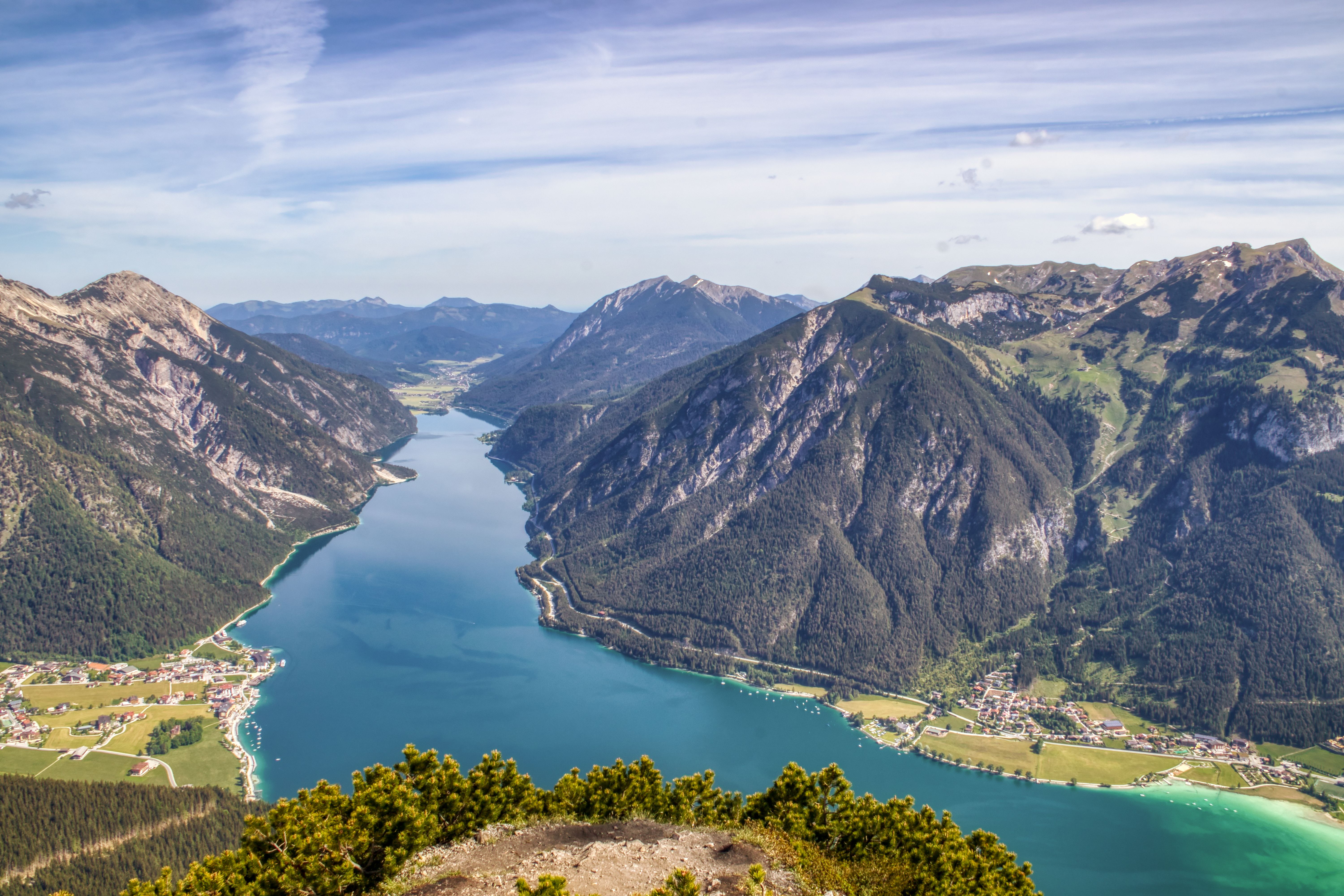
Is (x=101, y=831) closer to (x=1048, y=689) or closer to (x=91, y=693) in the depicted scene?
(x=91, y=693)

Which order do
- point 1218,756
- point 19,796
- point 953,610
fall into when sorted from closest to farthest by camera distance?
1. point 19,796
2. point 1218,756
3. point 953,610

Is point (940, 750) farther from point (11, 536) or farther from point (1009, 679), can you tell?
point (11, 536)

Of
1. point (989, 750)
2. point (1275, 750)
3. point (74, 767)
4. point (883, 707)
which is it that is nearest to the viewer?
point (74, 767)

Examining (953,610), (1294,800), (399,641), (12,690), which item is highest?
(953,610)

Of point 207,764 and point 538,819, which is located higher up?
point 538,819

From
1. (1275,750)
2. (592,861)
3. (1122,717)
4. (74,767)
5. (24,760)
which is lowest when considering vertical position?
(24,760)

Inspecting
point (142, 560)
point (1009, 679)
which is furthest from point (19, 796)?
point (1009, 679)

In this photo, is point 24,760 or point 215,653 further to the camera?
point 215,653

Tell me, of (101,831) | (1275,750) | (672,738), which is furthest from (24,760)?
(1275,750)

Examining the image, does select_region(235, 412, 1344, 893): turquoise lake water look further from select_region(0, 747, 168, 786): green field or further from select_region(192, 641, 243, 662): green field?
select_region(0, 747, 168, 786): green field
